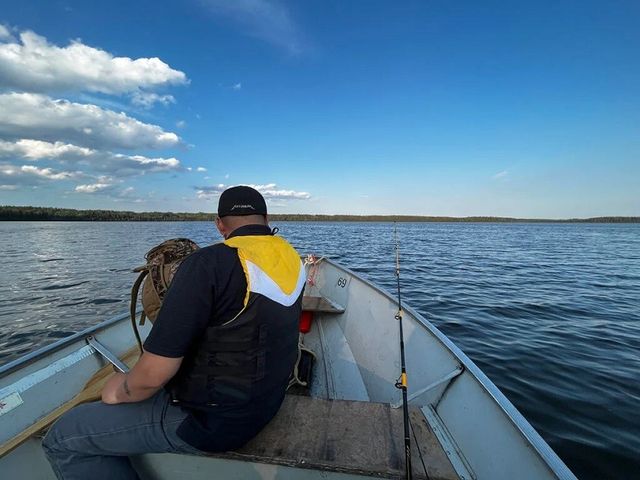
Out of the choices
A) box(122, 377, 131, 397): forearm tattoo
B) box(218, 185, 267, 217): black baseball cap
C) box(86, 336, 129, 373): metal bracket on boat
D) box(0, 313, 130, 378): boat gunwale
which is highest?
box(218, 185, 267, 217): black baseball cap

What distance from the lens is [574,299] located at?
35.5 feet

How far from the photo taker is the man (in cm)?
166

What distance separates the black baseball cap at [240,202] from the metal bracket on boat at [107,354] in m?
2.34

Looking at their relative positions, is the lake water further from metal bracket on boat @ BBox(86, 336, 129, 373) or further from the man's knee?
the man's knee

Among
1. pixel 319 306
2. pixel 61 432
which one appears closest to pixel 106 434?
pixel 61 432

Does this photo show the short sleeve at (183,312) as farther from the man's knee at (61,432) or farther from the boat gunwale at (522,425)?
the boat gunwale at (522,425)

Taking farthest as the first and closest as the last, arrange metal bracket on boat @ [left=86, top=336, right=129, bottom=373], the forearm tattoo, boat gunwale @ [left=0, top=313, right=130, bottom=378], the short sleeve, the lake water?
the lake water, metal bracket on boat @ [left=86, top=336, right=129, bottom=373], boat gunwale @ [left=0, top=313, right=130, bottom=378], the forearm tattoo, the short sleeve

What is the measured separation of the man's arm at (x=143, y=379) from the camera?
1.67 metres

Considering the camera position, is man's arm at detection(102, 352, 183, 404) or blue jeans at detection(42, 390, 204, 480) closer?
man's arm at detection(102, 352, 183, 404)

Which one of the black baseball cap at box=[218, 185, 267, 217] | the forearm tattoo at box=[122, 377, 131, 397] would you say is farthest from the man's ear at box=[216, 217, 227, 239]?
the forearm tattoo at box=[122, 377, 131, 397]

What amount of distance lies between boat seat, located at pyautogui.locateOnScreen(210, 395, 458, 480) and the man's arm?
0.65 meters

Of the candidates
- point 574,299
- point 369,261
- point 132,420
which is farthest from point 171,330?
point 369,261

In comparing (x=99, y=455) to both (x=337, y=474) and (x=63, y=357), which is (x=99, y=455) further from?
(x=63, y=357)

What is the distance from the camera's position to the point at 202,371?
1.80m
